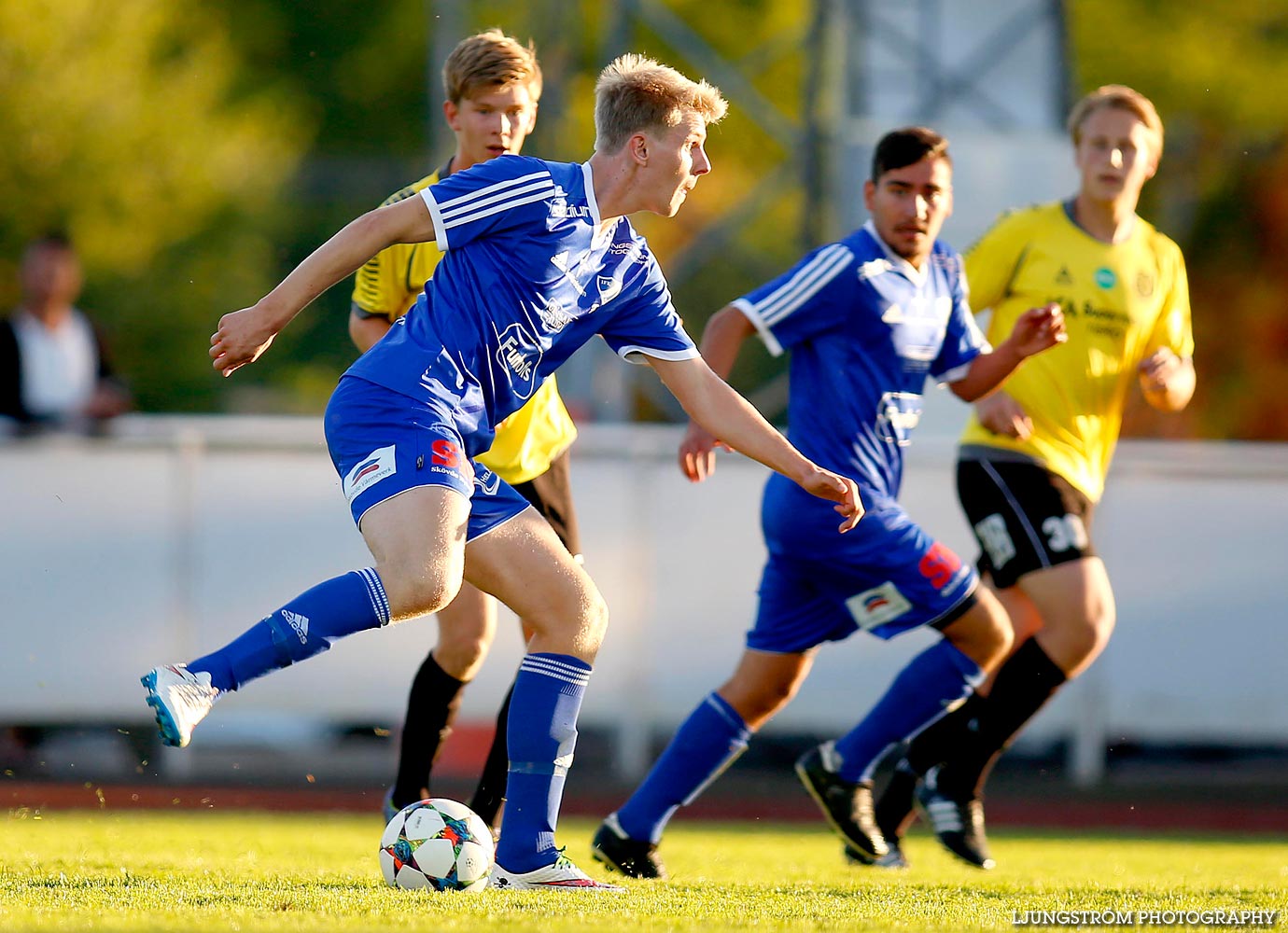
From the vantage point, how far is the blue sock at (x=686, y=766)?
6.14m

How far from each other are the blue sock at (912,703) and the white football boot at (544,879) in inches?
64.8

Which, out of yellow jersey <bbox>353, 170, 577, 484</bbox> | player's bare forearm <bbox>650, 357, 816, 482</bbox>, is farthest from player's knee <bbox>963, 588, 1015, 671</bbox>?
yellow jersey <bbox>353, 170, 577, 484</bbox>

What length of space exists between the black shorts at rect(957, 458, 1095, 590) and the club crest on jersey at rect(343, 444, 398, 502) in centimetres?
271

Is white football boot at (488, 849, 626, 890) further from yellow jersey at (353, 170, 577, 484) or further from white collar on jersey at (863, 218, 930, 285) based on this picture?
white collar on jersey at (863, 218, 930, 285)

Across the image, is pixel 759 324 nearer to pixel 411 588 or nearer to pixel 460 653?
pixel 460 653

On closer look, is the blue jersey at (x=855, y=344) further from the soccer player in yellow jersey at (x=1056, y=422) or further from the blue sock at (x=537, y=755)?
the blue sock at (x=537, y=755)

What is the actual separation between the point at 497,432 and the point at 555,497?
305 mm

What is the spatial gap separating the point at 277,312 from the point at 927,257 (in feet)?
8.57

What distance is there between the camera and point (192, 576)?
1048 centimetres

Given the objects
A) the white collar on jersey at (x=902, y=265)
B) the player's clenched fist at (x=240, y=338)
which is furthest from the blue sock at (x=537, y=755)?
the white collar on jersey at (x=902, y=265)

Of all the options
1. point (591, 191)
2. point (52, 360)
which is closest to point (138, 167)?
point (52, 360)

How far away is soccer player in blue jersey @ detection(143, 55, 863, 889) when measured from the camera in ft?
15.6

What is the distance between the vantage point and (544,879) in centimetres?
509

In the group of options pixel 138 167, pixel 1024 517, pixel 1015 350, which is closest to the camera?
pixel 1015 350
